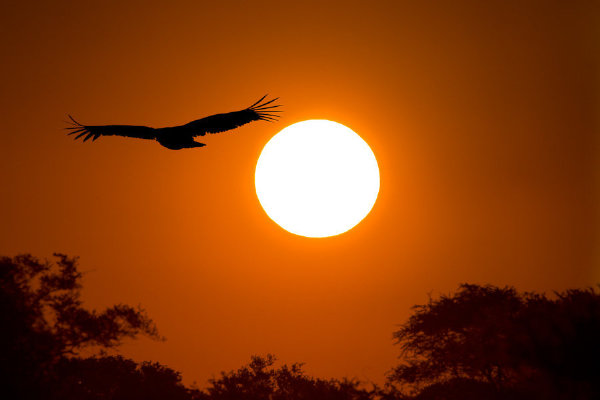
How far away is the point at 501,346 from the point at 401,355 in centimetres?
1340

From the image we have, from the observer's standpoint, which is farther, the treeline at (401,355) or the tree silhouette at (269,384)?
the tree silhouette at (269,384)

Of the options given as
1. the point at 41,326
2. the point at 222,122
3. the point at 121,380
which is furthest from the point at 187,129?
the point at 121,380

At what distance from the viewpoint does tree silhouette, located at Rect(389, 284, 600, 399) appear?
23859 mm

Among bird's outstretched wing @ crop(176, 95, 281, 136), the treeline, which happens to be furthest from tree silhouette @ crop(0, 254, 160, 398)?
bird's outstretched wing @ crop(176, 95, 281, 136)

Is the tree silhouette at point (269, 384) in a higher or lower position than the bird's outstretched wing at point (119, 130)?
higher

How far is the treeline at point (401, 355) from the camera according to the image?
24734mm

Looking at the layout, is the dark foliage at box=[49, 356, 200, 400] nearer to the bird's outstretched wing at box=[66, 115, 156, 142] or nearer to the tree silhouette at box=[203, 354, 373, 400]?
the tree silhouette at box=[203, 354, 373, 400]

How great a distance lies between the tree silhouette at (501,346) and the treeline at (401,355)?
0.15 feet

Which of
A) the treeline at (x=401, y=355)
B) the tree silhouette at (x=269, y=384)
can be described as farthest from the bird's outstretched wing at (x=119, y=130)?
the tree silhouette at (x=269, y=384)

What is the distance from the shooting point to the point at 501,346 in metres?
26.6

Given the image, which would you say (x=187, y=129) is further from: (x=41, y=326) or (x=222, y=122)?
(x=41, y=326)

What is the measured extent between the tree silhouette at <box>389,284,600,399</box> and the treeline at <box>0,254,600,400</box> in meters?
0.05

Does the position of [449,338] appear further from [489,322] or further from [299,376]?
[299,376]

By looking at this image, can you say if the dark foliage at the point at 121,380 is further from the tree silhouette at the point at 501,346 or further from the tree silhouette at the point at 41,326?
the tree silhouette at the point at 501,346
